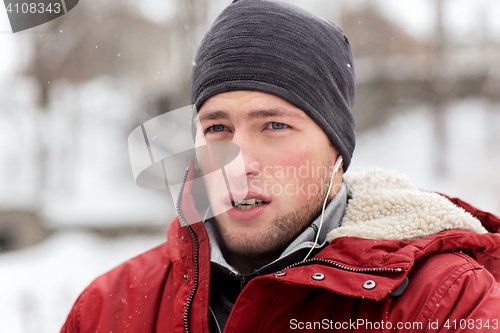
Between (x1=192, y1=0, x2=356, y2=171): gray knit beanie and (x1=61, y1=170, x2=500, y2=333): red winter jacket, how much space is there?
45cm

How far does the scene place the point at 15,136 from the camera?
5922 mm

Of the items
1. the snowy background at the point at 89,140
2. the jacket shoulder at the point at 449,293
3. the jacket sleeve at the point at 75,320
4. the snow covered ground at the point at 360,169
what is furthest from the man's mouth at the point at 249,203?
the snowy background at the point at 89,140

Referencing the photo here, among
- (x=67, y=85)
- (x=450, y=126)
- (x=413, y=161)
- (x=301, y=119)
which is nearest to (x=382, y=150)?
(x=413, y=161)

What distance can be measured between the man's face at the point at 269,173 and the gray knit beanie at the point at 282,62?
0.21ft

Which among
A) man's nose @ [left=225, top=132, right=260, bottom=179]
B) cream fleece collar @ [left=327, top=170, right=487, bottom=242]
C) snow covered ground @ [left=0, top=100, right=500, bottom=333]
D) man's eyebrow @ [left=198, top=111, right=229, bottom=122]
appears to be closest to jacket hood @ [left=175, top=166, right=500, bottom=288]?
cream fleece collar @ [left=327, top=170, right=487, bottom=242]

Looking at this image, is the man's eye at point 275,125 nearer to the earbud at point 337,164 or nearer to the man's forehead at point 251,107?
the man's forehead at point 251,107

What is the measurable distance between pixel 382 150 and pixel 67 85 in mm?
6646

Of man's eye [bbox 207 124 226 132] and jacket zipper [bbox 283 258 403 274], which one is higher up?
man's eye [bbox 207 124 226 132]

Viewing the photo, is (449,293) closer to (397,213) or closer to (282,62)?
(397,213)

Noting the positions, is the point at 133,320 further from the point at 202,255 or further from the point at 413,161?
the point at 413,161

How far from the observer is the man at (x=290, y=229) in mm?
1184

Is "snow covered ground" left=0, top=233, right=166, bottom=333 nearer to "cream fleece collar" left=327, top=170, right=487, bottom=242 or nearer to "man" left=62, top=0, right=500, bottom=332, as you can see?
"man" left=62, top=0, right=500, bottom=332

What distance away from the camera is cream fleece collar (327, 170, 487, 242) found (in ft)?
4.28

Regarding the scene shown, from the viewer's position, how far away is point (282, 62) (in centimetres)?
159
